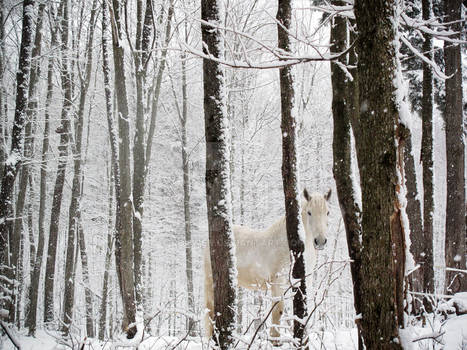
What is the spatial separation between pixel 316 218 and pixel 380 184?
11.1 feet

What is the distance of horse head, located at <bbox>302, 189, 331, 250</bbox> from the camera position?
5.14 metres

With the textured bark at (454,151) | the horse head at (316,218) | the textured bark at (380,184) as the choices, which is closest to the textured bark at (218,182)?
the horse head at (316,218)

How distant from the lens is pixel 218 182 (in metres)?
3.92

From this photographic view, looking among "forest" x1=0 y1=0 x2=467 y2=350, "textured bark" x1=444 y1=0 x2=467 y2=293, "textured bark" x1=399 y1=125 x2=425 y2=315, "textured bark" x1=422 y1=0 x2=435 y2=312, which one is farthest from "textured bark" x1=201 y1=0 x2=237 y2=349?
"textured bark" x1=444 y1=0 x2=467 y2=293

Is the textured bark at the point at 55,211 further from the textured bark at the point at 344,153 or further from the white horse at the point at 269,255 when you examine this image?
the textured bark at the point at 344,153

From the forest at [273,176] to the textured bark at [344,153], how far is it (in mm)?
18

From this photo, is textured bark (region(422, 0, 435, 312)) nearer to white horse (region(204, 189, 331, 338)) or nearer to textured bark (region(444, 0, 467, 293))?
textured bark (region(444, 0, 467, 293))

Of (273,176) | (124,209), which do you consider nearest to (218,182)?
(124,209)

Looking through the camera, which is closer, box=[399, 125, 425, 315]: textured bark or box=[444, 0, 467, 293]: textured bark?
box=[399, 125, 425, 315]: textured bark

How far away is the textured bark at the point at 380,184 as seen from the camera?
199cm

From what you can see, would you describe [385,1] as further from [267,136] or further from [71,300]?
[267,136]

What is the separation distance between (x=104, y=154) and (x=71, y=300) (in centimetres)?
932

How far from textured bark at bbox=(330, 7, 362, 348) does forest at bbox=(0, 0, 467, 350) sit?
0.06 ft

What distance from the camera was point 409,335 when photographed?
6.50ft
